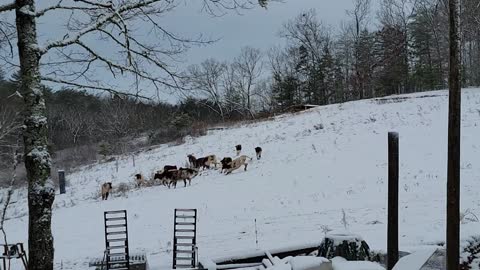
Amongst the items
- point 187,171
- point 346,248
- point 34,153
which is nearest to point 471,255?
point 346,248

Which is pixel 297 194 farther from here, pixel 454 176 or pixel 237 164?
pixel 454 176

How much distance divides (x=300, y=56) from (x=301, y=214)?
47634 mm

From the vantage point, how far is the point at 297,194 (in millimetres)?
12188

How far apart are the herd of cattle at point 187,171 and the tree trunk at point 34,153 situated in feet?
33.2

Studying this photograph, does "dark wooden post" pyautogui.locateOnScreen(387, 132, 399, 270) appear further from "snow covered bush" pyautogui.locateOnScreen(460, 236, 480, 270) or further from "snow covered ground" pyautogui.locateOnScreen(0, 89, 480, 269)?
"snow covered ground" pyautogui.locateOnScreen(0, 89, 480, 269)

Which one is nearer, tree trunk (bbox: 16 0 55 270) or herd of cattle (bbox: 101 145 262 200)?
tree trunk (bbox: 16 0 55 270)

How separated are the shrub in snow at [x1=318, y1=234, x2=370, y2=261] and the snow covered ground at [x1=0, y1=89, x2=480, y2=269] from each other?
6.08ft

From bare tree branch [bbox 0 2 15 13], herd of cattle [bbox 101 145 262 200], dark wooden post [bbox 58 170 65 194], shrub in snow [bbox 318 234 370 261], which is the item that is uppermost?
bare tree branch [bbox 0 2 15 13]

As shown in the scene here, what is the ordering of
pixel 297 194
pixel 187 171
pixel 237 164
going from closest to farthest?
pixel 297 194
pixel 187 171
pixel 237 164

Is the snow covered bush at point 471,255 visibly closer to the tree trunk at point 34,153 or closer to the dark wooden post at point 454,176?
the dark wooden post at point 454,176

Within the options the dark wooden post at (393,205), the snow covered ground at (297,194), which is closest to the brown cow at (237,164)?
the snow covered ground at (297,194)

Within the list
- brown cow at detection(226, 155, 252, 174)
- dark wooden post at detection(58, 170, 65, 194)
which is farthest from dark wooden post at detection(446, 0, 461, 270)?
dark wooden post at detection(58, 170, 65, 194)

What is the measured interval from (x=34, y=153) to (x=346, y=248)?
3643 millimetres

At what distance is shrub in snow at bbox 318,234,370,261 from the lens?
4.69m
